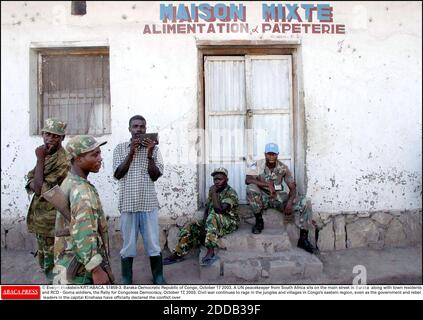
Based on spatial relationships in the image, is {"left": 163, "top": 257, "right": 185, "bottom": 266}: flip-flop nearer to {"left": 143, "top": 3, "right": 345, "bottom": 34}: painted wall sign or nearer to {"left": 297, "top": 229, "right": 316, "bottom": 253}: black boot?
{"left": 297, "top": 229, "right": 316, "bottom": 253}: black boot

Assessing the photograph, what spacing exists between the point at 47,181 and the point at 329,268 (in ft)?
10.3

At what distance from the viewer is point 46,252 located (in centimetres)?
363

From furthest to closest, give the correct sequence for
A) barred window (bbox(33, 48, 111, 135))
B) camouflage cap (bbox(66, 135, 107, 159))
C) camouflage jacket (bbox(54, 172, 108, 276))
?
barred window (bbox(33, 48, 111, 135)), camouflage cap (bbox(66, 135, 107, 159)), camouflage jacket (bbox(54, 172, 108, 276))

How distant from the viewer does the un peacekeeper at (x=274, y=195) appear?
15.0 ft

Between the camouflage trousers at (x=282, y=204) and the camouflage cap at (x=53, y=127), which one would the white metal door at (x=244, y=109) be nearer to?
the camouflage trousers at (x=282, y=204)

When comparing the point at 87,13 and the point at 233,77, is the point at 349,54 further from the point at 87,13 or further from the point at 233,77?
the point at 87,13

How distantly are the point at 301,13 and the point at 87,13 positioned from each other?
2.66 meters

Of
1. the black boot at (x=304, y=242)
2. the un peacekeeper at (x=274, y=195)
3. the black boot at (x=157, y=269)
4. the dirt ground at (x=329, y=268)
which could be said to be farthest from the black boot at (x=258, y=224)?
the black boot at (x=157, y=269)

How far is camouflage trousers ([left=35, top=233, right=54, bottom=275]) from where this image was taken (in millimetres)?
3605

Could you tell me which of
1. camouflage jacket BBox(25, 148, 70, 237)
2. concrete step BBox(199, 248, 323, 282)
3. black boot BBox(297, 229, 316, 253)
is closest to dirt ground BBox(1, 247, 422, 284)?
concrete step BBox(199, 248, 323, 282)

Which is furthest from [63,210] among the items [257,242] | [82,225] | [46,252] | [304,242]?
[304,242]

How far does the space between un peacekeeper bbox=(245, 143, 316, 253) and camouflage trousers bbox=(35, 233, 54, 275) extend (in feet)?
7.07

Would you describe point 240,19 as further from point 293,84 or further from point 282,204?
point 282,204

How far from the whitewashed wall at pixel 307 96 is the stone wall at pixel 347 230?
117 millimetres
